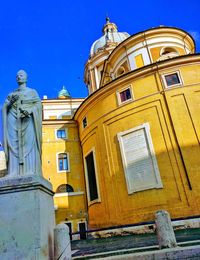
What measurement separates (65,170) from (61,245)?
18380mm

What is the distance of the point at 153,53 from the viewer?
20.9 meters

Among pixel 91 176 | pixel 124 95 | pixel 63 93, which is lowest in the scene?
pixel 91 176

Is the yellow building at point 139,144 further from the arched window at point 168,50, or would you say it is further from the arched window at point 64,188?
the arched window at point 64,188

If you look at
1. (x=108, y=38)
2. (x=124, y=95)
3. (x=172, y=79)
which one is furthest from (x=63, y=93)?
(x=172, y=79)

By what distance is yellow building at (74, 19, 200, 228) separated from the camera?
14297mm

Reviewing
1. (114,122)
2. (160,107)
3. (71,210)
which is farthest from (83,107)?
(71,210)

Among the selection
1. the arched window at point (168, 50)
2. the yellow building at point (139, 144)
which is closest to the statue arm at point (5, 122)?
the yellow building at point (139, 144)

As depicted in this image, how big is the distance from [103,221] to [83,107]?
9.29 m

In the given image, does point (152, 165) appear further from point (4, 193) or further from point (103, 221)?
point (4, 193)

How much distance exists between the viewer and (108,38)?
35062 millimetres

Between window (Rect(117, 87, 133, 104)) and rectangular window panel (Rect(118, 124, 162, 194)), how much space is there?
2444 millimetres

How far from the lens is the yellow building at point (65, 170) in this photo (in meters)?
20.2

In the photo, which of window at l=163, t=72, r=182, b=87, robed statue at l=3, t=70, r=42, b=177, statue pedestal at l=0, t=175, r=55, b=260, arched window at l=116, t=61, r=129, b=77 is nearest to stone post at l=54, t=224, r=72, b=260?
statue pedestal at l=0, t=175, r=55, b=260

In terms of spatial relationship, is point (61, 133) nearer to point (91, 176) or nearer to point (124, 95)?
point (91, 176)
